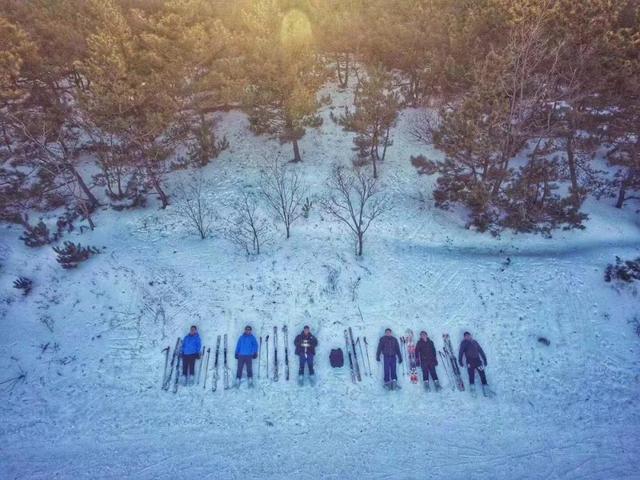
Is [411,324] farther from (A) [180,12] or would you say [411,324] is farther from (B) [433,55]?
(A) [180,12]

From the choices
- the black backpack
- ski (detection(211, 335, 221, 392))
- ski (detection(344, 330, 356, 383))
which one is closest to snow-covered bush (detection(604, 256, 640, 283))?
ski (detection(344, 330, 356, 383))

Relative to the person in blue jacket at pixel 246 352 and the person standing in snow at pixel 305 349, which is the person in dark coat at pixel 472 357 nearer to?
the person standing in snow at pixel 305 349

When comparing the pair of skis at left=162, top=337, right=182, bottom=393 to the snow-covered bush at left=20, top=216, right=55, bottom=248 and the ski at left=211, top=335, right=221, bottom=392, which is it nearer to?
the ski at left=211, top=335, right=221, bottom=392

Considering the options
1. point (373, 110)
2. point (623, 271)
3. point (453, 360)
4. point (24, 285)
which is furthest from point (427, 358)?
point (24, 285)

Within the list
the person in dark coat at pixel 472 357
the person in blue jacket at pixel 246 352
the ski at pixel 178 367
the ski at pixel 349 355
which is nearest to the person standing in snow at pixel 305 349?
the ski at pixel 349 355

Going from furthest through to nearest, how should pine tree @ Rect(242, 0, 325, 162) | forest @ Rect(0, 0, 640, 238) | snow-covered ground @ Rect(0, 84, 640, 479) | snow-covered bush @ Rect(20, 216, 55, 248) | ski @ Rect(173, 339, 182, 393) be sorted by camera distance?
pine tree @ Rect(242, 0, 325, 162) → snow-covered bush @ Rect(20, 216, 55, 248) → forest @ Rect(0, 0, 640, 238) → ski @ Rect(173, 339, 182, 393) → snow-covered ground @ Rect(0, 84, 640, 479)

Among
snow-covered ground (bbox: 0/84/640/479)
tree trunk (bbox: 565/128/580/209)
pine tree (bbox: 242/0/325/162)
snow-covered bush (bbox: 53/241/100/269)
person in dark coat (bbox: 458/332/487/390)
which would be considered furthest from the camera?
tree trunk (bbox: 565/128/580/209)
